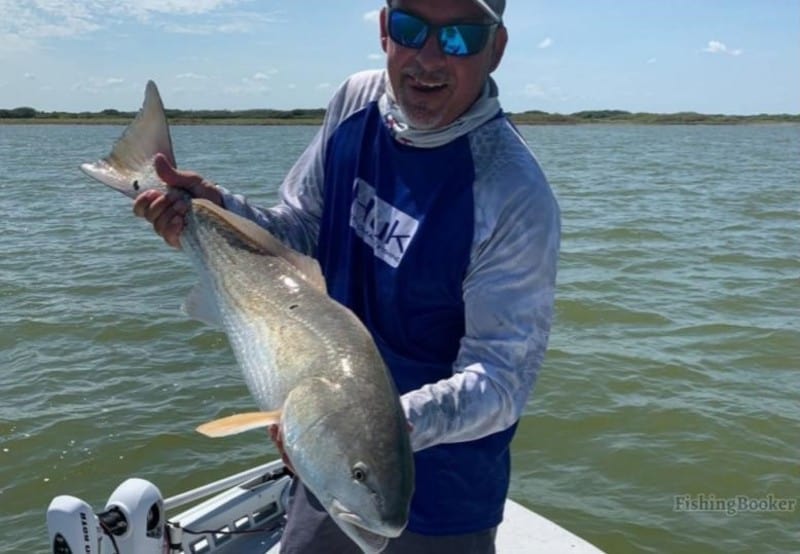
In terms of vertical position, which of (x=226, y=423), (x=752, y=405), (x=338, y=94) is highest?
(x=338, y=94)

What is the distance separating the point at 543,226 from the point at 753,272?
14.0 metres

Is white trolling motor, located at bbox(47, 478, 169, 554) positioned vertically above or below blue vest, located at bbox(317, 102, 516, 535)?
below

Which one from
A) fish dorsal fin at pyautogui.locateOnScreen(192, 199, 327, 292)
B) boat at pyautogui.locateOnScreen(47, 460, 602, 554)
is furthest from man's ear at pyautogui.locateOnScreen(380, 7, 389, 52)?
boat at pyautogui.locateOnScreen(47, 460, 602, 554)

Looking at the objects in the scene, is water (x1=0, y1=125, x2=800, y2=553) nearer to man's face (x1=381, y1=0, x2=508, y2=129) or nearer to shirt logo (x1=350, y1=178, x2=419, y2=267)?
shirt logo (x1=350, y1=178, x2=419, y2=267)

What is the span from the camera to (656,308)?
12945 millimetres

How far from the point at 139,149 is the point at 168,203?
29 centimetres

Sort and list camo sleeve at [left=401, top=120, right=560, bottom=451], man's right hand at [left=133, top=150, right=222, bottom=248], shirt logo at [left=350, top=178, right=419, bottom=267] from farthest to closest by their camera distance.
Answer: man's right hand at [left=133, top=150, right=222, bottom=248] < shirt logo at [left=350, top=178, right=419, bottom=267] < camo sleeve at [left=401, top=120, right=560, bottom=451]

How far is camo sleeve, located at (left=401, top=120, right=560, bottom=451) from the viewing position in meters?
2.82

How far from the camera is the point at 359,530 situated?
2400 millimetres

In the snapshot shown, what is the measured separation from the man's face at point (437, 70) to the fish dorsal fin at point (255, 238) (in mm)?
666

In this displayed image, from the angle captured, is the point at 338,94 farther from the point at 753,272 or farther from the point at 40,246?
the point at 40,246

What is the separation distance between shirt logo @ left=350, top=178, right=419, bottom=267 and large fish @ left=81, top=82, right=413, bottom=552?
336mm

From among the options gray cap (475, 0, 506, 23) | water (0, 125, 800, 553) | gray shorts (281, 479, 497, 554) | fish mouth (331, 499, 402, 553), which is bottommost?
water (0, 125, 800, 553)

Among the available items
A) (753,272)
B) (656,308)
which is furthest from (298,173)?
(753,272)
